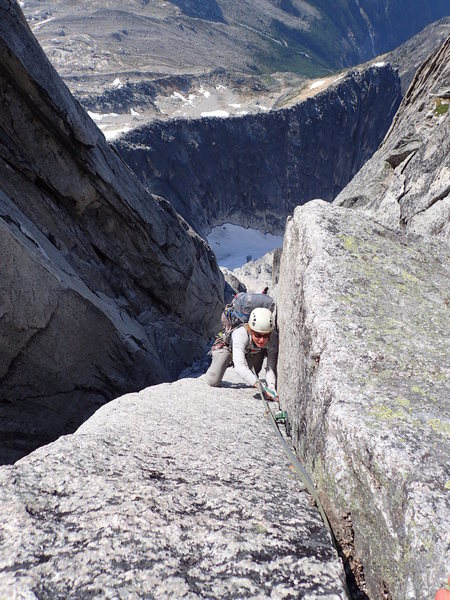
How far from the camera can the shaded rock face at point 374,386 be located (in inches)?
137

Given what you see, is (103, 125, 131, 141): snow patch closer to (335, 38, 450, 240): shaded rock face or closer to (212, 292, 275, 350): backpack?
(335, 38, 450, 240): shaded rock face

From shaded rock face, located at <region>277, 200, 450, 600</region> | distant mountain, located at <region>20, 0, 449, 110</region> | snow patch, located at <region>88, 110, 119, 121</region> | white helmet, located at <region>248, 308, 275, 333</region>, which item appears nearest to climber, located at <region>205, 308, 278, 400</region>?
white helmet, located at <region>248, 308, 275, 333</region>

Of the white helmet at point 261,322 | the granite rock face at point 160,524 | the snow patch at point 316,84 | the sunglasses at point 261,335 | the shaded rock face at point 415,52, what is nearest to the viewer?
the granite rock face at point 160,524

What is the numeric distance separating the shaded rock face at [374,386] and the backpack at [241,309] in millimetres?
1776

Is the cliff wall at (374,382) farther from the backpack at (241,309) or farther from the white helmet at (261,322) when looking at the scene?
the backpack at (241,309)

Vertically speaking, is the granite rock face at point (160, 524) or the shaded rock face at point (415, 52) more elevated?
the shaded rock face at point (415, 52)

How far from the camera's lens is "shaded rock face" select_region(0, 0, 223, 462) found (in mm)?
10710

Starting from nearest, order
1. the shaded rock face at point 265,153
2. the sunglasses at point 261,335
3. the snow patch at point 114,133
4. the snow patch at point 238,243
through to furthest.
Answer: the sunglasses at point 261,335 → the snow patch at point 114,133 → the shaded rock face at point 265,153 → the snow patch at point 238,243

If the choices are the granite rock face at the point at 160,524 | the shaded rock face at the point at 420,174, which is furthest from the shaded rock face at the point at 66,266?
the shaded rock face at the point at 420,174

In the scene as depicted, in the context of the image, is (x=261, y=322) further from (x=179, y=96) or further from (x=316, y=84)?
(x=316, y=84)

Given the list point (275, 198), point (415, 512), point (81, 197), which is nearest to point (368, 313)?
point (415, 512)

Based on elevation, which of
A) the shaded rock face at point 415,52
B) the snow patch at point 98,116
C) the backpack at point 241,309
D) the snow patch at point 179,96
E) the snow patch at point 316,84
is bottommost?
the backpack at point 241,309

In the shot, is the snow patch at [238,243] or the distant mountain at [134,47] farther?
the distant mountain at [134,47]

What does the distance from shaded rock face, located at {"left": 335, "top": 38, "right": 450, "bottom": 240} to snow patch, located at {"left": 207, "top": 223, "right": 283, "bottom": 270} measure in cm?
6847
